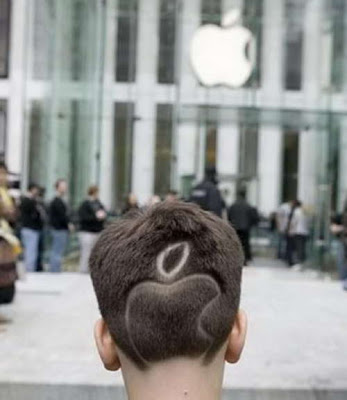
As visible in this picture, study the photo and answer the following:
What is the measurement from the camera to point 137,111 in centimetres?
1812

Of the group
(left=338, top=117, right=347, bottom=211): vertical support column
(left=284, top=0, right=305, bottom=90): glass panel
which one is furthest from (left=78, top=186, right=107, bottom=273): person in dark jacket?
(left=284, top=0, right=305, bottom=90): glass panel

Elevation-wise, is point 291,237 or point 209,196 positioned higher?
point 209,196

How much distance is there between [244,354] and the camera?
492 centimetres

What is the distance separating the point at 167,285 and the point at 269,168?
63.7 ft

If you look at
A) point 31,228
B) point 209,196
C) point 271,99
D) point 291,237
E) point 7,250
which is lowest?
point 291,237

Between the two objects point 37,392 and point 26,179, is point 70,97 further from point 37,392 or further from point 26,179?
point 37,392

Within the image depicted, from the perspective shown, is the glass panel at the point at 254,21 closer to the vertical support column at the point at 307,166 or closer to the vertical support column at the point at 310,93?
the vertical support column at the point at 310,93

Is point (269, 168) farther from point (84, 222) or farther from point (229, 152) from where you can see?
point (84, 222)

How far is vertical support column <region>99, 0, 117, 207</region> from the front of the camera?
15.9 meters

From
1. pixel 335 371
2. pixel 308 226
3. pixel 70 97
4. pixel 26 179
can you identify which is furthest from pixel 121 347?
pixel 26 179

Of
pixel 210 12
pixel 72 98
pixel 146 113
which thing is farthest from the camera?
pixel 146 113

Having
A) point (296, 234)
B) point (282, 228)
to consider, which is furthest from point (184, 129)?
point (296, 234)

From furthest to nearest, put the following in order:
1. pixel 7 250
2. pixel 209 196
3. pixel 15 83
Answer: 1. pixel 15 83
2. pixel 209 196
3. pixel 7 250

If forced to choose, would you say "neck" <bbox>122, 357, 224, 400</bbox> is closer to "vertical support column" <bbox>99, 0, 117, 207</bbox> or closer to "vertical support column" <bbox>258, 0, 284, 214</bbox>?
"vertical support column" <bbox>99, 0, 117, 207</bbox>
